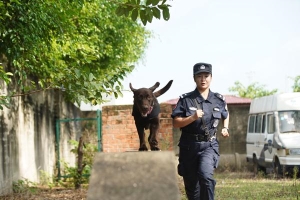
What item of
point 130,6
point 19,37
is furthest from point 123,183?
point 19,37

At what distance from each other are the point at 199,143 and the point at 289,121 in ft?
36.4

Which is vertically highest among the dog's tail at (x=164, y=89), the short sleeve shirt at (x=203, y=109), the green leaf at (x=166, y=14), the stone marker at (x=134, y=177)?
the green leaf at (x=166, y=14)

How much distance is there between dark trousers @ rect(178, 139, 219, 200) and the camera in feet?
22.3

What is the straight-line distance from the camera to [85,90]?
9172 millimetres

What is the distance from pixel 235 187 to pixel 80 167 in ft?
12.0

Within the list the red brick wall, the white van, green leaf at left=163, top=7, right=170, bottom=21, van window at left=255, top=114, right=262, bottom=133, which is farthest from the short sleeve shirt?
van window at left=255, top=114, right=262, bottom=133

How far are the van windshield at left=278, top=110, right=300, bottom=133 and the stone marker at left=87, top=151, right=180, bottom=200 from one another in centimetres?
1294

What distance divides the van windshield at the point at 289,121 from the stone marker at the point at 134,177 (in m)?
12.9

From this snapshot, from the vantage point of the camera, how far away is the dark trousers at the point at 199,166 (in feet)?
22.3

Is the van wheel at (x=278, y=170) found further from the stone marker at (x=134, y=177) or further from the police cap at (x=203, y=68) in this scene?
the stone marker at (x=134, y=177)

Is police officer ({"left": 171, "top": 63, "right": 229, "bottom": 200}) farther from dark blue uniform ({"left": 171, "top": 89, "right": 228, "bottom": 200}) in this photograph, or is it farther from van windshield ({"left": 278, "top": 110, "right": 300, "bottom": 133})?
van windshield ({"left": 278, "top": 110, "right": 300, "bottom": 133})

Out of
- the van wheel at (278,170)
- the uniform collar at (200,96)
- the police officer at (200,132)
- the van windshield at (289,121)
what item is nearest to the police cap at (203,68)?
the police officer at (200,132)

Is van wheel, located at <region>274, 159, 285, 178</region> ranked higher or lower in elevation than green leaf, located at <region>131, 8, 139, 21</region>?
lower

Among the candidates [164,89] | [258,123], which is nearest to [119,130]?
[164,89]
